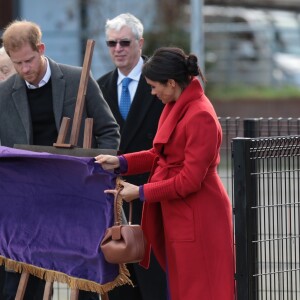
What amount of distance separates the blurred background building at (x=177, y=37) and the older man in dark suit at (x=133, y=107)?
16.1m

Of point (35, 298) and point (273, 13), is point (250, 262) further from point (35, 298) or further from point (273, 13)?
point (273, 13)

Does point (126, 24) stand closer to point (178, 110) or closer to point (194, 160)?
point (178, 110)

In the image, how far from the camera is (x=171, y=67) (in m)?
6.20

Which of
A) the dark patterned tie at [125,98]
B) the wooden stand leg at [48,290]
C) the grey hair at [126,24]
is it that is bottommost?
the wooden stand leg at [48,290]

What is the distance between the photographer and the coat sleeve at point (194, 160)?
6.06m

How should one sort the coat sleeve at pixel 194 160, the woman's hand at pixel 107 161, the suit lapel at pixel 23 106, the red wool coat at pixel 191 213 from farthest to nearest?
the suit lapel at pixel 23 106
the woman's hand at pixel 107 161
the red wool coat at pixel 191 213
the coat sleeve at pixel 194 160

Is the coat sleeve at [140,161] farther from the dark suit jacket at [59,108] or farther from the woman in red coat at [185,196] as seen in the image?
the dark suit jacket at [59,108]

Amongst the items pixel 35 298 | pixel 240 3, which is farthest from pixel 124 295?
pixel 240 3

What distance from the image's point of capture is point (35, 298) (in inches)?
295

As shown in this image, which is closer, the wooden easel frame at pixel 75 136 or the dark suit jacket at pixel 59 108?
the wooden easel frame at pixel 75 136

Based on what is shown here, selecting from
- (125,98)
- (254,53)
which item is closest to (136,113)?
(125,98)

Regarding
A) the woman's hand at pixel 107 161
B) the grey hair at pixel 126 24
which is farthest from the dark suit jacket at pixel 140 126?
the woman's hand at pixel 107 161

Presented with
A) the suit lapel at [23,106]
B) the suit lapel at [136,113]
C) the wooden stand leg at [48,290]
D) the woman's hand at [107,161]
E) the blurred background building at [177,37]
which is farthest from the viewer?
the blurred background building at [177,37]

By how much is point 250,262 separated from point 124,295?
167cm
